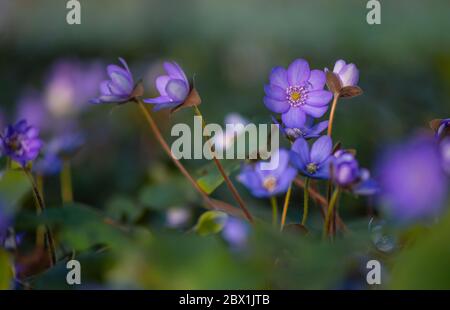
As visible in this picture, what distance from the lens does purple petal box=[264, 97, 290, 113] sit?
62 cm

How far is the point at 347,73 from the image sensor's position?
62 cm

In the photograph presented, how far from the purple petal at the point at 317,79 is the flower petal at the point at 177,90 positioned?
0.10 meters

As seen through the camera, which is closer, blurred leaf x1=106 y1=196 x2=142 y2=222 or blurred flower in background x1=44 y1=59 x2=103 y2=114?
blurred leaf x1=106 y1=196 x2=142 y2=222

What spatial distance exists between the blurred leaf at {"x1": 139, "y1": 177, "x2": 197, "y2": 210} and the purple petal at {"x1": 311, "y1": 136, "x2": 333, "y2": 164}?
0.24 metres

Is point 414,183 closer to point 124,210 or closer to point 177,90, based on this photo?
point 177,90

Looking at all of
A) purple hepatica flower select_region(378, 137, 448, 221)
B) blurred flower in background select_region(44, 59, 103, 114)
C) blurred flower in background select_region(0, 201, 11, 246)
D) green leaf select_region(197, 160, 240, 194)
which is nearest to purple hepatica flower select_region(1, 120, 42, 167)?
blurred flower in background select_region(0, 201, 11, 246)

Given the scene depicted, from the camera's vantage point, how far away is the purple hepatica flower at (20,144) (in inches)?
24.5

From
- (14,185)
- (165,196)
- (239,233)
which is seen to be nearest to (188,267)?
(239,233)

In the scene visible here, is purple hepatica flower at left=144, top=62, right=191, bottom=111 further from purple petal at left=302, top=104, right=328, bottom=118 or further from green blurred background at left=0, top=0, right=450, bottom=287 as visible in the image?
green blurred background at left=0, top=0, right=450, bottom=287

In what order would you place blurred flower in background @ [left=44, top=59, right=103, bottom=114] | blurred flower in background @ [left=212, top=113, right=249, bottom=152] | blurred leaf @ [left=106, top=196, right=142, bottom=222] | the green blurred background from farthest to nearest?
blurred flower in background @ [left=44, top=59, right=103, bottom=114]
the green blurred background
blurred leaf @ [left=106, top=196, right=142, bottom=222]
blurred flower in background @ [left=212, top=113, right=249, bottom=152]

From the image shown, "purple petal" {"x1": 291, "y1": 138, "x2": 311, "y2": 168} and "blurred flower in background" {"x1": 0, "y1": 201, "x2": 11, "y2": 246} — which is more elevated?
"purple petal" {"x1": 291, "y1": 138, "x2": 311, "y2": 168}

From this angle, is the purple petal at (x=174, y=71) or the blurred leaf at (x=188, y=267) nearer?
the blurred leaf at (x=188, y=267)

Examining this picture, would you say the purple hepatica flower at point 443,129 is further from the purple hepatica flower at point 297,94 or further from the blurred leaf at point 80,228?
the blurred leaf at point 80,228

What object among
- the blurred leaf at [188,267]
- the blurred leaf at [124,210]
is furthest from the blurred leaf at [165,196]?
the blurred leaf at [188,267]
